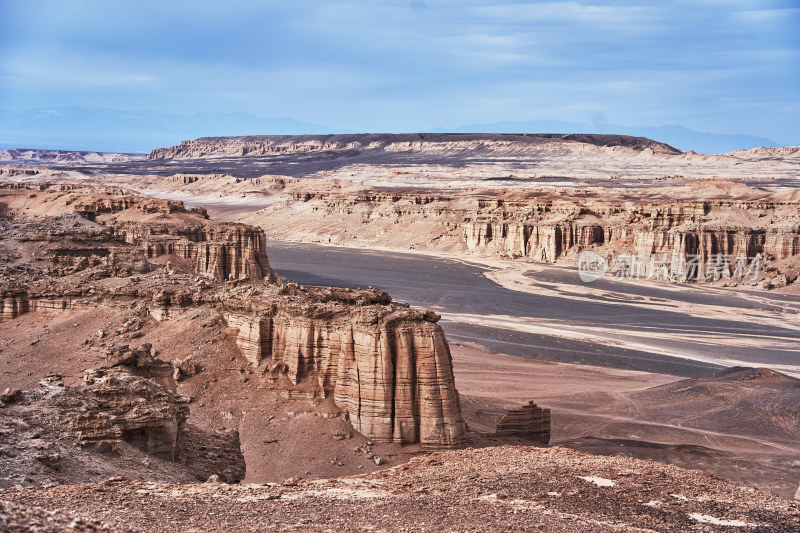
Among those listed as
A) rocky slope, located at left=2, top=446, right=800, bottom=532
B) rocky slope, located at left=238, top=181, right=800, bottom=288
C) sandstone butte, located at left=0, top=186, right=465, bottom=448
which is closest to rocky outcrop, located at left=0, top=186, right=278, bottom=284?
sandstone butte, located at left=0, top=186, right=465, bottom=448

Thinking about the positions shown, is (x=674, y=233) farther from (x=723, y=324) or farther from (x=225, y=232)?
(x=225, y=232)

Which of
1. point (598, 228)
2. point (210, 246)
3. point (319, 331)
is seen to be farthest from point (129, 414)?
point (598, 228)

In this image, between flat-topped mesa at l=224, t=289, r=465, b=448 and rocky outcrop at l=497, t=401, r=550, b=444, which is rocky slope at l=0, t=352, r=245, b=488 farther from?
rocky outcrop at l=497, t=401, r=550, b=444

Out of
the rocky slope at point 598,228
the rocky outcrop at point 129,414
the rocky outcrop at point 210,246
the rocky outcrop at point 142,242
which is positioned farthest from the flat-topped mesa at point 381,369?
the rocky slope at point 598,228

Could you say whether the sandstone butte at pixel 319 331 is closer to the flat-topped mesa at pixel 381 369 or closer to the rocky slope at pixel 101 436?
the flat-topped mesa at pixel 381 369

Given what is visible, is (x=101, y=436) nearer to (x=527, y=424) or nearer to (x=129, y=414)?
(x=129, y=414)

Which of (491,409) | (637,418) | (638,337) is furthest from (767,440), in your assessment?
(638,337)

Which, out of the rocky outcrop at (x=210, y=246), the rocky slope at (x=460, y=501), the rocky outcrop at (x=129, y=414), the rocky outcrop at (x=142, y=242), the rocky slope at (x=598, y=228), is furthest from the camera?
the rocky slope at (x=598, y=228)
